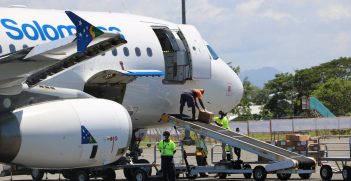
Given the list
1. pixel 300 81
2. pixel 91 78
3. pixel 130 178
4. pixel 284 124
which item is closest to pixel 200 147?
pixel 130 178

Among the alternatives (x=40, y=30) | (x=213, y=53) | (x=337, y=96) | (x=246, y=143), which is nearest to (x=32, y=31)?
(x=40, y=30)

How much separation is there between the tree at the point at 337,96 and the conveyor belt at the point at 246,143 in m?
63.6

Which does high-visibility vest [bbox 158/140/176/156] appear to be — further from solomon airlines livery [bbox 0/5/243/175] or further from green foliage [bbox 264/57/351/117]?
green foliage [bbox 264/57/351/117]

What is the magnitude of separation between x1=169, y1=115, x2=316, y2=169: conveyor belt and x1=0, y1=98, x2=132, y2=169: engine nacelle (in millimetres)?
4612

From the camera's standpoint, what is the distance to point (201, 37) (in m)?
25.3

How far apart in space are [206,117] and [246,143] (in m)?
1.74

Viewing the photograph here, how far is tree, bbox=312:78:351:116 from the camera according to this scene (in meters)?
86.2

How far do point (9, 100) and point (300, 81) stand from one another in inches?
3590

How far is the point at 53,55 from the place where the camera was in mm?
16375

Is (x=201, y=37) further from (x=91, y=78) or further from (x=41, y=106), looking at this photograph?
(x=41, y=106)

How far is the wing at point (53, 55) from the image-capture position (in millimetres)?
15398

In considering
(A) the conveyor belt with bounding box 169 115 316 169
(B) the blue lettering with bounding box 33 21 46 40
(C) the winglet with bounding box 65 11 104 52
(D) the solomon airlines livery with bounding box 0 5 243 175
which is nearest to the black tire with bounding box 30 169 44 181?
(D) the solomon airlines livery with bounding box 0 5 243 175

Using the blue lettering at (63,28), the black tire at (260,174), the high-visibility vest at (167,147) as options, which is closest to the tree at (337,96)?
the black tire at (260,174)

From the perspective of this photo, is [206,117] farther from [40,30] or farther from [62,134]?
[62,134]
